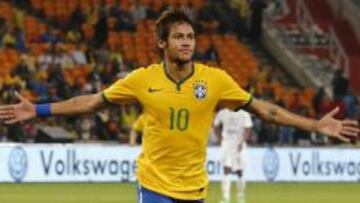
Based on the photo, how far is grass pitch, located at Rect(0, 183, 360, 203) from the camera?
73.4ft

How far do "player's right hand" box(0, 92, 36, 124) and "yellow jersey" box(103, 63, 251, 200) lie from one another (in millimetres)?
621

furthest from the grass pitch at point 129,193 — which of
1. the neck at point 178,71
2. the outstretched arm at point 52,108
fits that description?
the neck at point 178,71

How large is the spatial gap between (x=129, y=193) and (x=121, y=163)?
13.5ft

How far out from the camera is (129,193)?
24328mm

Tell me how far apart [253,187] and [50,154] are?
185 inches

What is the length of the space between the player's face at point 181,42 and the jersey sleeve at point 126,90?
383 mm

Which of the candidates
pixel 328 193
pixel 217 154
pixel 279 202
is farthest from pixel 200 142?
pixel 217 154

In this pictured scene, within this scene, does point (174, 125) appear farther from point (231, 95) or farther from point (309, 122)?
point (309, 122)

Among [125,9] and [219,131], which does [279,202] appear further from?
[125,9]

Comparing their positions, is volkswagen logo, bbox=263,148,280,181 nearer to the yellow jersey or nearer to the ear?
the yellow jersey

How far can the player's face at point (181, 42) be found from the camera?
888 cm

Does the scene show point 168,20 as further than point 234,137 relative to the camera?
No

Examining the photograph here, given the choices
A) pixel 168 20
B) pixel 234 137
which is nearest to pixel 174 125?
pixel 168 20

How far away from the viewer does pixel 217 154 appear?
95.7 ft
